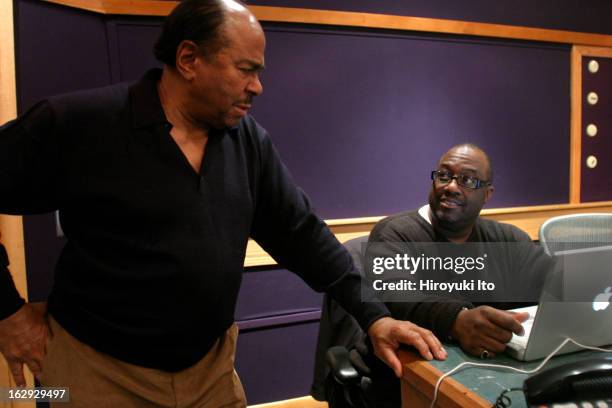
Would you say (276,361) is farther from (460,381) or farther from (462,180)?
(460,381)

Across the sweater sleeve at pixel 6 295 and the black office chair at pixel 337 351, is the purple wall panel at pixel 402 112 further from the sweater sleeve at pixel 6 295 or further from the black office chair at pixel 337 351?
the sweater sleeve at pixel 6 295

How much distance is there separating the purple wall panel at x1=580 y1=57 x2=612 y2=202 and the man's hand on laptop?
8.98 ft

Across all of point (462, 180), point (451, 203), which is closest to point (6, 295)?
point (451, 203)

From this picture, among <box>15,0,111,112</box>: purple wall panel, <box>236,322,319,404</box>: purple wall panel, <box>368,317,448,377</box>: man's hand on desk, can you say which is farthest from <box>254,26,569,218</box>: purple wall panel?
<box>368,317,448,377</box>: man's hand on desk

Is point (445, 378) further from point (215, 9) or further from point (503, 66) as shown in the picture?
point (503, 66)

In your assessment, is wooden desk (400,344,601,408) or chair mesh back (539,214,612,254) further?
chair mesh back (539,214,612,254)

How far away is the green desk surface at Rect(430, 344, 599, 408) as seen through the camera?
88 centimetres

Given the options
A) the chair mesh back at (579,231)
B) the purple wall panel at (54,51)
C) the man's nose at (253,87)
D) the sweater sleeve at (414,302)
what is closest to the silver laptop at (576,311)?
the sweater sleeve at (414,302)

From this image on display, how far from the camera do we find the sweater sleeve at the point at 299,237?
4.27ft

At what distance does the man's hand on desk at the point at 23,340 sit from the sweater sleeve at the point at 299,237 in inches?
22.8

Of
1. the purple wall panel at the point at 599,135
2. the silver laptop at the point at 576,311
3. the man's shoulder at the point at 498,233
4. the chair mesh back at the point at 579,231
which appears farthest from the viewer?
the purple wall panel at the point at 599,135

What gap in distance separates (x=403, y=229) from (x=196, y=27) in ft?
3.25

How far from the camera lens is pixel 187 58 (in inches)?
43.1

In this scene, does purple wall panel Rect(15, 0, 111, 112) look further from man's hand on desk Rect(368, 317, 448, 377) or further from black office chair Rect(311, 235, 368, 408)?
man's hand on desk Rect(368, 317, 448, 377)
